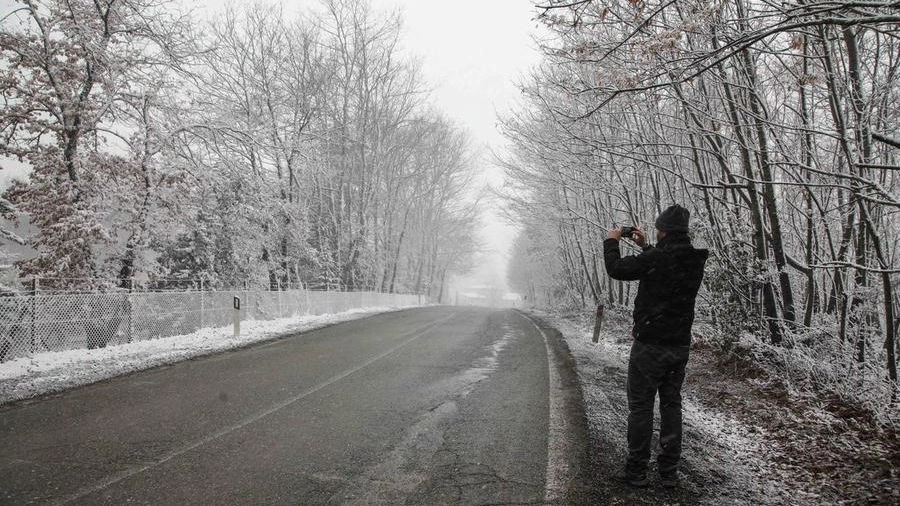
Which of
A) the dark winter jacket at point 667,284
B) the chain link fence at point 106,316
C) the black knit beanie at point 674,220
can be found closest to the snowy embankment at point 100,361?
the chain link fence at point 106,316

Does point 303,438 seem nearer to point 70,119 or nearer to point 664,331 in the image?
point 664,331

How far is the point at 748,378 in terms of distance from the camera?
723cm

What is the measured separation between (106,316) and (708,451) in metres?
11.6

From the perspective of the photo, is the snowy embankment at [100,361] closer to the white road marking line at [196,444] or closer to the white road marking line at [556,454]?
Answer: the white road marking line at [196,444]

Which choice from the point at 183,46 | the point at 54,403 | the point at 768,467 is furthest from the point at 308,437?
the point at 183,46

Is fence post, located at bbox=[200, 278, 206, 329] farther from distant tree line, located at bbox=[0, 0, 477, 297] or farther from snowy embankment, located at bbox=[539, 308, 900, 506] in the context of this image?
snowy embankment, located at bbox=[539, 308, 900, 506]

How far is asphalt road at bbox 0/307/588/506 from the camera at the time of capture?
11.5 feet

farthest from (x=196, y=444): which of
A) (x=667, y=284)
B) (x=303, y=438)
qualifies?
(x=667, y=284)

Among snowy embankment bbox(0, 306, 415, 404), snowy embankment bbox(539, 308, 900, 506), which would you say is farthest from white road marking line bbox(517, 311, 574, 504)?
snowy embankment bbox(0, 306, 415, 404)

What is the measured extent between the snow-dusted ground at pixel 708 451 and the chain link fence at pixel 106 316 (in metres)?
9.52

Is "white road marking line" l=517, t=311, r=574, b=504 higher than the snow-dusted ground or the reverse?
higher

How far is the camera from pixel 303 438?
463 centimetres

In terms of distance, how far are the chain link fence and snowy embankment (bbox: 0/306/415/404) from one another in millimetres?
315

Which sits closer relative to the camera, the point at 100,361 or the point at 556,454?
the point at 556,454
